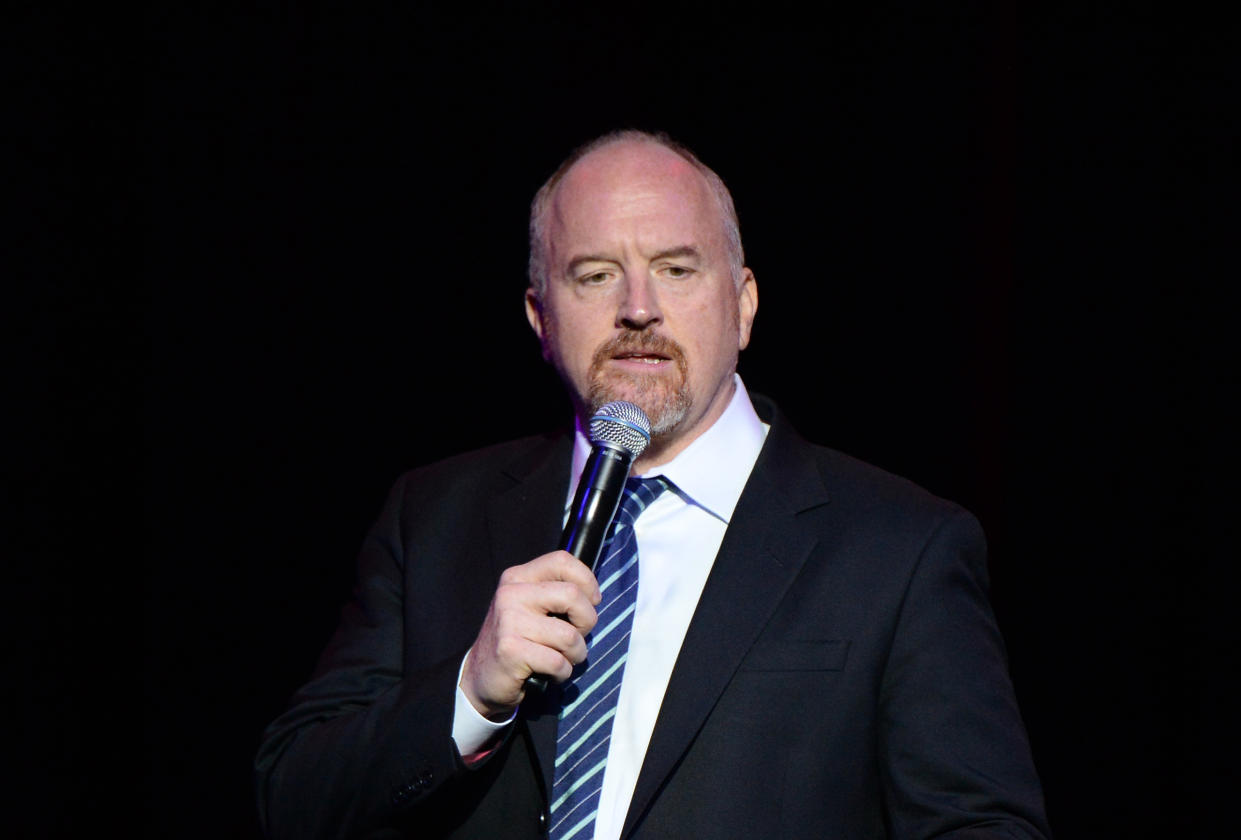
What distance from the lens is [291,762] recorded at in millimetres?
1694

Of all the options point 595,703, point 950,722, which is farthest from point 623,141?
point 950,722

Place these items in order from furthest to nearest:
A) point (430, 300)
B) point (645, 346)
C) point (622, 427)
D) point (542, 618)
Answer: point (430, 300), point (645, 346), point (622, 427), point (542, 618)

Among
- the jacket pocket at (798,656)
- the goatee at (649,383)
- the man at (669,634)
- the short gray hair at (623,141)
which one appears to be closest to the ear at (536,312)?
the short gray hair at (623,141)

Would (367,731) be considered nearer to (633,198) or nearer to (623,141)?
(633,198)

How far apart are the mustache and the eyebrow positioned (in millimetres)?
129

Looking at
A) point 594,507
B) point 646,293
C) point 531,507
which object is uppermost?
point 646,293

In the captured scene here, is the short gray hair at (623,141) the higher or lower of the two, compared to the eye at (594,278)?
higher

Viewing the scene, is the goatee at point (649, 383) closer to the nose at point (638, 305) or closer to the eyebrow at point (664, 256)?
the nose at point (638, 305)

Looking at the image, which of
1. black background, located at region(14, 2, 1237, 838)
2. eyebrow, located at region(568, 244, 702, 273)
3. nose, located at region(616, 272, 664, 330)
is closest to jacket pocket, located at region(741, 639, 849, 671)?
nose, located at region(616, 272, 664, 330)

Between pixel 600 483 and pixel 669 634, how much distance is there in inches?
13.8

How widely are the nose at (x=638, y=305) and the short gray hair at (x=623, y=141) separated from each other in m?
0.20

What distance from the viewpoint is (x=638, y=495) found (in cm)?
181

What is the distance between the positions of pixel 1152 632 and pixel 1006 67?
1157mm

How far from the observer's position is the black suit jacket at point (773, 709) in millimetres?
1512
